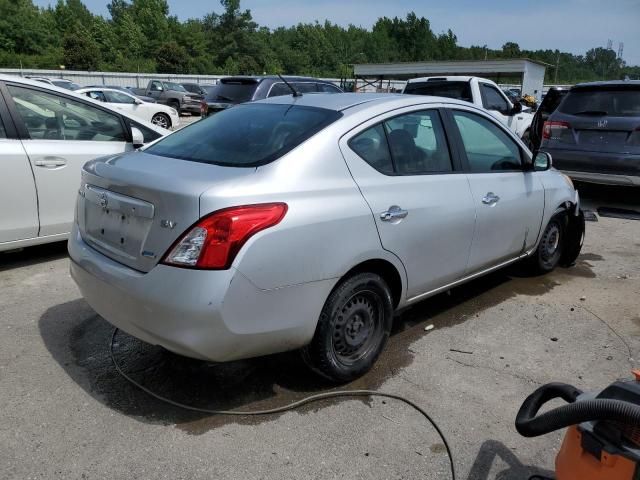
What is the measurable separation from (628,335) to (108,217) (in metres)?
3.56

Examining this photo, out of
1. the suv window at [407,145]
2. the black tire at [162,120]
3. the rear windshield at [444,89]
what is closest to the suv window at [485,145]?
the suv window at [407,145]

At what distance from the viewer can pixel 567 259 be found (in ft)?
17.9

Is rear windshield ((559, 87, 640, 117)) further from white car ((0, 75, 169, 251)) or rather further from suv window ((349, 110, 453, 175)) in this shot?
white car ((0, 75, 169, 251))

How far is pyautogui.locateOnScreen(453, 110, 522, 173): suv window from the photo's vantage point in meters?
3.96

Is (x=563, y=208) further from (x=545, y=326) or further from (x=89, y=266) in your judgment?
(x=89, y=266)

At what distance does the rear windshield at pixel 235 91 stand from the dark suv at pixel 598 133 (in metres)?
5.80

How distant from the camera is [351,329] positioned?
3172mm

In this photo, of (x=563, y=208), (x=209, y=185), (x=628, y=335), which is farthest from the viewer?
(x=563, y=208)

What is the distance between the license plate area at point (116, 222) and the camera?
2.74m

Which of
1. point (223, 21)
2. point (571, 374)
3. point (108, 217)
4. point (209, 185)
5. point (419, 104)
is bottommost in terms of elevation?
point (571, 374)

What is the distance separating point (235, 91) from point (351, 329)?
944 cm

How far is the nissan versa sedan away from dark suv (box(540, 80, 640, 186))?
168 inches

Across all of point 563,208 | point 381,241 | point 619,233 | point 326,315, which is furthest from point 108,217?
point 619,233

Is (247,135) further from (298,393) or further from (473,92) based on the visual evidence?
(473,92)
